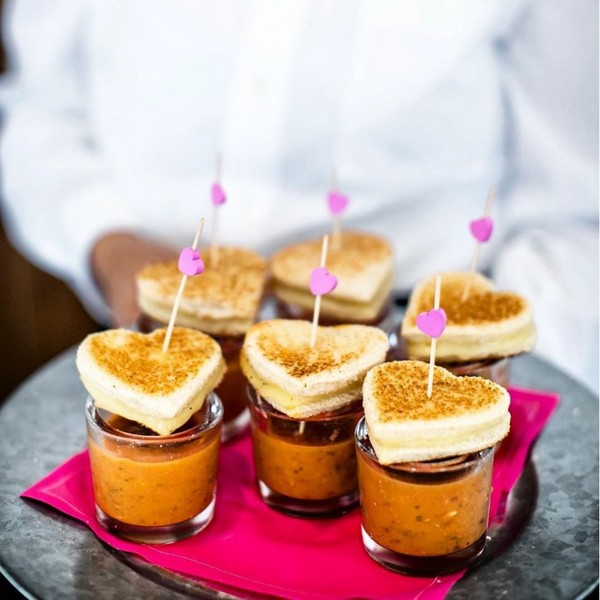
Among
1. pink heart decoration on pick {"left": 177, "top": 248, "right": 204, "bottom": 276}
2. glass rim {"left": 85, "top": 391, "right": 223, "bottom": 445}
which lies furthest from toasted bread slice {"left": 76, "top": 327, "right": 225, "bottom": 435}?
pink heart decoration on pick {"left": 177, "top": 248, "right": 204, "bottom": 276}

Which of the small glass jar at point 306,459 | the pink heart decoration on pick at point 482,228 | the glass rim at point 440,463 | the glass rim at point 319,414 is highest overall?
the pink heart decoration on pick at point 482,228

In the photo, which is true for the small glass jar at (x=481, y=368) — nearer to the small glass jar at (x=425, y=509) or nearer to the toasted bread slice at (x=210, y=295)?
the small glass jar at (x=425, y=509)

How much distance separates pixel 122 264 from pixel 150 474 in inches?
39.8

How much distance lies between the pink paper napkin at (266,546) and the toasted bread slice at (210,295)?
0.91 feet

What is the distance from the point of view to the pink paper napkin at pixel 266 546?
1218 mm

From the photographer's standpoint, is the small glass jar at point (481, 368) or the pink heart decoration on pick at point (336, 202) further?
the pink heart decoration on pick at point (336, 202)

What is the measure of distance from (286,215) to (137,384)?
1.01 m

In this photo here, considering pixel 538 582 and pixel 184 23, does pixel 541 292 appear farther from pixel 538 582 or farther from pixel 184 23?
pixel 184 23

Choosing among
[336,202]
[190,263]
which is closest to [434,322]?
[190,263]

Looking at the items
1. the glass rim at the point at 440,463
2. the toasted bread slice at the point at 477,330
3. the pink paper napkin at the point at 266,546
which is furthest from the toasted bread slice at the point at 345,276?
the glass rim at the point at 440,463

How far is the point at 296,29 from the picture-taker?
201 centimetres

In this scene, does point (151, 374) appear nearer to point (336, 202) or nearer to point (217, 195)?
point (217, 195)

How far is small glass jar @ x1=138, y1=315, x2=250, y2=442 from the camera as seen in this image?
160 cm

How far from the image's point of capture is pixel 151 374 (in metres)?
1.31
